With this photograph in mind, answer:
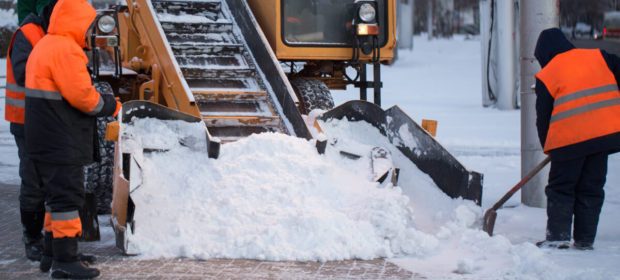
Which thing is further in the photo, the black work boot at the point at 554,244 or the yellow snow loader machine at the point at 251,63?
the yellow snow loader machine at the point at 251,63

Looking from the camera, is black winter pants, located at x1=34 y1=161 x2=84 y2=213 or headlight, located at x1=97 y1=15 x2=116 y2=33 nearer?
black winter pants, located at x1=34 y1=161 x2=84 y2=213

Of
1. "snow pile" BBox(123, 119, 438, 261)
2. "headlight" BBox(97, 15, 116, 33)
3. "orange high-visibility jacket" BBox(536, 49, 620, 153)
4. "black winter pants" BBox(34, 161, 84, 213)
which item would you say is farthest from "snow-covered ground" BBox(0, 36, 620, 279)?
"headlight" BBox(97, 15, 116, 33)

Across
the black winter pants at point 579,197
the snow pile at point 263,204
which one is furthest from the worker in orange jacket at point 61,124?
the black winter pants at point 579,197

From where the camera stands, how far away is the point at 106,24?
22.0 feet

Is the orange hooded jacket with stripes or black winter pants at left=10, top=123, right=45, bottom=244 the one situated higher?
the orange hooded jacket with stripes

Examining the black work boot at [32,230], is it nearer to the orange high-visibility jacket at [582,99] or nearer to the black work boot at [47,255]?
the black work boot at [47,255]

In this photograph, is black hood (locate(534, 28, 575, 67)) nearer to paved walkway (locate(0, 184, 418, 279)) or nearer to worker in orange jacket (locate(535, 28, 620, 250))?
worker in orange jacket (locate(535, 28, 620, 250))

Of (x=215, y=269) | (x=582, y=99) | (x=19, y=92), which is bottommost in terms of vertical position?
(x=215, y=269)

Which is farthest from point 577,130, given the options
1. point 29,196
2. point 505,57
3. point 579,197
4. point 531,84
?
point 505,57

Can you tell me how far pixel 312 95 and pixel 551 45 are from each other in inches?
99.6

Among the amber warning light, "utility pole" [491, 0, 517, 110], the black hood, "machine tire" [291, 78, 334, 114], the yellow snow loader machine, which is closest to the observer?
the black hood

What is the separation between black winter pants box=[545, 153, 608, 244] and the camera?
16.5 feet

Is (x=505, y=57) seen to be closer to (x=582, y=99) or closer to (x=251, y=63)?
(x=251, y=63)

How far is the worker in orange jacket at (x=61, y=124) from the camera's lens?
4.27 meters
